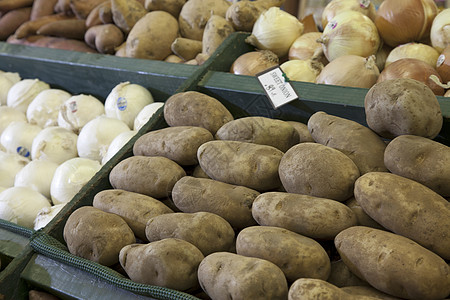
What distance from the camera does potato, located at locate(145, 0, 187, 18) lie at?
2812 millimetres

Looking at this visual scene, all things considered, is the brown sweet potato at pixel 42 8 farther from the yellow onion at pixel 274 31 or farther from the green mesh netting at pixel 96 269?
the green mesh netting at pixel 96 269

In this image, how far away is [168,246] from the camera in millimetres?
1250

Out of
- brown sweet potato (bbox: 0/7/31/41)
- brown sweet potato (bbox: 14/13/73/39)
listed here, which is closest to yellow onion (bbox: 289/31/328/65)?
brown sweet potato (bbox: 14/13/73/39)

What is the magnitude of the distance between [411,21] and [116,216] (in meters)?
1.52

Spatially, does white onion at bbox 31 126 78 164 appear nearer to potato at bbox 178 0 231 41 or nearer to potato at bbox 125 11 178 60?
potato at bbox 125 11 178 60

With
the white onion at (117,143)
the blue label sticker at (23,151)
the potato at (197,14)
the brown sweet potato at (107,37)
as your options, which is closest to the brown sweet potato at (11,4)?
the brown sweet potato at (107,37)

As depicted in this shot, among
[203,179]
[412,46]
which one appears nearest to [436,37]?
[412,46]

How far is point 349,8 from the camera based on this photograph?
2346 millimetres

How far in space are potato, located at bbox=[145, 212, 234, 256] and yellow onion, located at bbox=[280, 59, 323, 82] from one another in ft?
3.22

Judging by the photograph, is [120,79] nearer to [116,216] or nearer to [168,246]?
[116,216]

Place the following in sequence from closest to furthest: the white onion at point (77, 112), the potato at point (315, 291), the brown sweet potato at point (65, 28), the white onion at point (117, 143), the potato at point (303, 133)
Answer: the potato at point (315, 291) < the potato at point (303, 133) < the white onion at point (117, 143) < the white onion at point (77, 112) < the brown sweet potato at point (65, 28)

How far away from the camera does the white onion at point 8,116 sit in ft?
8.30

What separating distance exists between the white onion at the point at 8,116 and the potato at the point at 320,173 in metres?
1.76

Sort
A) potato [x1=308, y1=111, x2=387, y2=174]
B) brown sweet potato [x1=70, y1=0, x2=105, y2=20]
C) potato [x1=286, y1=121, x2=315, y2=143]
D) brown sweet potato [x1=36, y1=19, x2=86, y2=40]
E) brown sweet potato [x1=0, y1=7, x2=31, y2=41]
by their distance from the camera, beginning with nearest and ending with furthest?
potato [x1=308, y1=111, x2=387, y2=174] → potato [x1=286, y1=121, x2=315, y2=143] → brown sweet potato [x1=36, y1=19, x2=86, y2=40] → brown sweet potato [x1=70, y1=0, x2=105, y2=20] → brown sweet potato [x1=0, y1=7, x2=31, y2=41]
